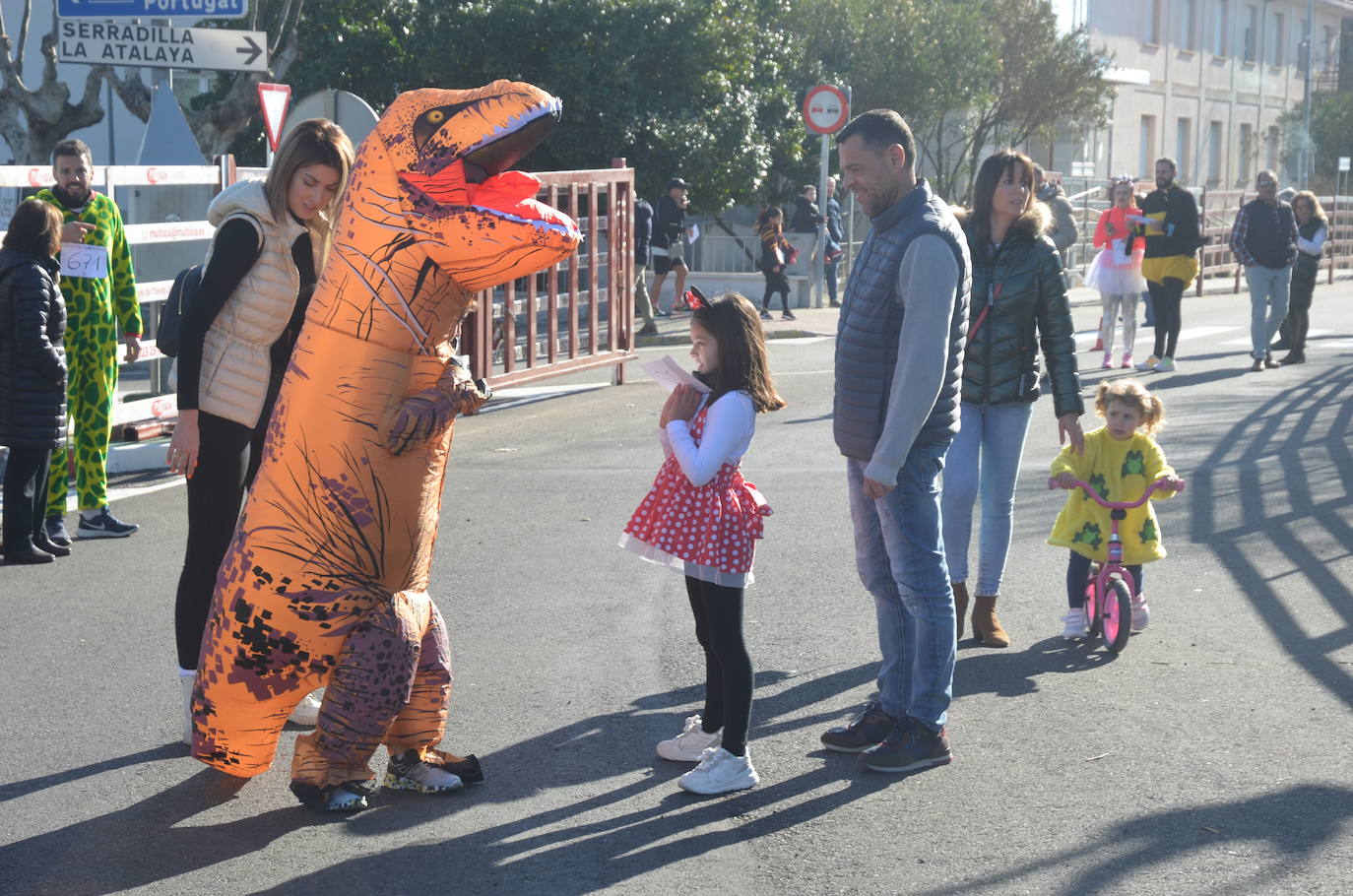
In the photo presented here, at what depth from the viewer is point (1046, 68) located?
1273 inches

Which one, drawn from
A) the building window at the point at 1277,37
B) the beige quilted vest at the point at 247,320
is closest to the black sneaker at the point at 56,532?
the beige quilted vest at the point at 247,320

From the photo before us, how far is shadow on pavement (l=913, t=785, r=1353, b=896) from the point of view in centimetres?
392

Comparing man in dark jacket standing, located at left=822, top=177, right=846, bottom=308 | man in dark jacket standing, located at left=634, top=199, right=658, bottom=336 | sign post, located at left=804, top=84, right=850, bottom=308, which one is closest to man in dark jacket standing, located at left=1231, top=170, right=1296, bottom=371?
sign post, located at left=804, top=84, right=850, bottom=308

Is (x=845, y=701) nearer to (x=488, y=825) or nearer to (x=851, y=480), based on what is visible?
(x=851, y=480)

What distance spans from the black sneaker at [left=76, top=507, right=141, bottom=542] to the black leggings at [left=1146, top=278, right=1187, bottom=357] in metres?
10.0

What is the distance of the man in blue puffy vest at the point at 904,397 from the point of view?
14.7 ft

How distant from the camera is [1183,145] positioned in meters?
46.3

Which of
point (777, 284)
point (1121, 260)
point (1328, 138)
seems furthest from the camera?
point (1328, 138)

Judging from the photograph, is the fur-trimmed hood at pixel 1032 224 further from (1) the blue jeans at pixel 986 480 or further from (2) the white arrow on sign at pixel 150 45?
(2) the white arrow on sign at pixel 150 45

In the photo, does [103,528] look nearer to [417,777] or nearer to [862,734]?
[417,777]

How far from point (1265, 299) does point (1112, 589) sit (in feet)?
32.4

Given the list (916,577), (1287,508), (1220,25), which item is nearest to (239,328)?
(916,577)

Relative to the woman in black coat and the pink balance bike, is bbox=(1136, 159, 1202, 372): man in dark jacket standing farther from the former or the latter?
the woman in black coat

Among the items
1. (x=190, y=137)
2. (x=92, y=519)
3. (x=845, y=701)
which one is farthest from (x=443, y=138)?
(x=190, y=137)
